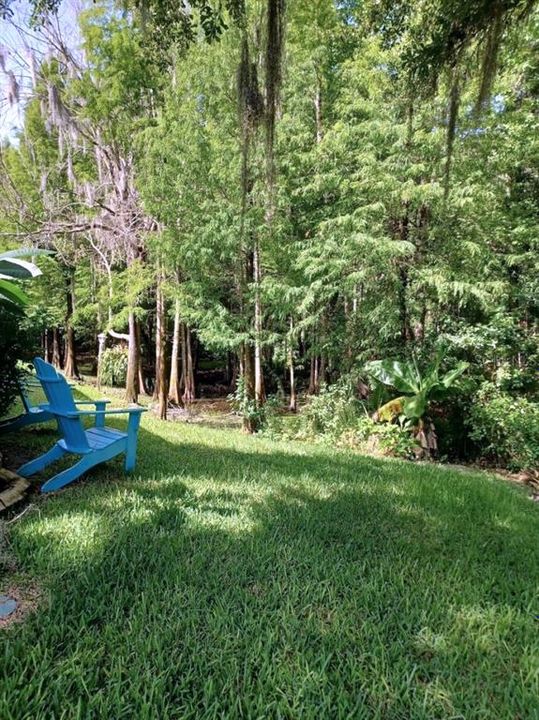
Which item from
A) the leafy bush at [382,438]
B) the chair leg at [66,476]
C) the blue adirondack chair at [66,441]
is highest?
the blue adirondack chair at [66,441]

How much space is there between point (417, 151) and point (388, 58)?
1.37 meters

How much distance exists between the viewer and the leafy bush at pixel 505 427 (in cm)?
567

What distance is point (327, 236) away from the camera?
6.79 m

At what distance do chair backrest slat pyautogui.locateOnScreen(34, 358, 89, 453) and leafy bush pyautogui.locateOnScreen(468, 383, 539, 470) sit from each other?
5.60 meters

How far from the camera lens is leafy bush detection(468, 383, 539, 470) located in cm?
567

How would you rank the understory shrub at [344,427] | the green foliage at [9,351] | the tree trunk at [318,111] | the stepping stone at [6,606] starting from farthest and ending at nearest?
the tree trunk at [318,111] → the understory shrub at [344,427] → the green foliage at [9,351] → the stepping stone at [6,606]

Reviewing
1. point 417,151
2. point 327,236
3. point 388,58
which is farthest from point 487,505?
point 388,58

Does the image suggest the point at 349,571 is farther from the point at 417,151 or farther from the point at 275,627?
the point at 417,151

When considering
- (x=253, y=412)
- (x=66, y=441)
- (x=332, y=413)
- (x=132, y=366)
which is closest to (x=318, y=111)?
(x=332, y=413)

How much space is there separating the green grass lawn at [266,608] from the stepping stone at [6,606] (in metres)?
0.10

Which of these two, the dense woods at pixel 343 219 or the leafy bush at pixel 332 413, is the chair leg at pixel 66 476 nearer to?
the dense woods at pixel 343 219

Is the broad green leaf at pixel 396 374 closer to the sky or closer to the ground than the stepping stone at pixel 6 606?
closer to the sky

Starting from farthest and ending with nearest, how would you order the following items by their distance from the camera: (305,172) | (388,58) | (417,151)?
1. (305,172)
2. (417,151)
3. (388,58)

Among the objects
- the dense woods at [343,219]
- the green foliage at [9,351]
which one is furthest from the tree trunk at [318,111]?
the green foliage at [9,351]
